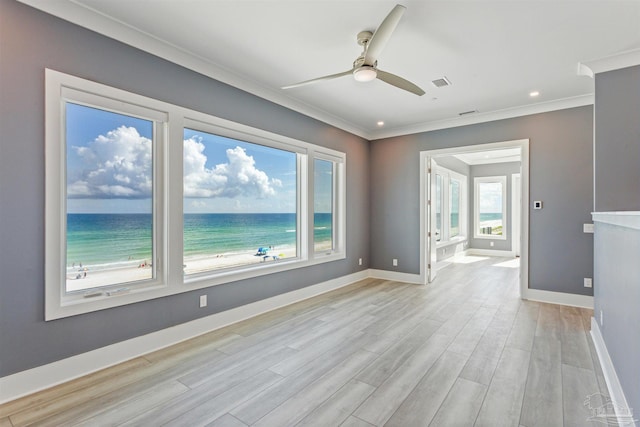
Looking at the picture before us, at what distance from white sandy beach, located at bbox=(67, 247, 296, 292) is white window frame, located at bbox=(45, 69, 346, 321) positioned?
2.7 inches

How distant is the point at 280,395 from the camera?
2.15 meters

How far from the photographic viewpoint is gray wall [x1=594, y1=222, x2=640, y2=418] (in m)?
1.62

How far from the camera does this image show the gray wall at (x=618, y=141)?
3.00 meters

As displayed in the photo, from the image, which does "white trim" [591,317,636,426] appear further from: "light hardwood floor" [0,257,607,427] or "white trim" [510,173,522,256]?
"white trim" [510,173,522,256]

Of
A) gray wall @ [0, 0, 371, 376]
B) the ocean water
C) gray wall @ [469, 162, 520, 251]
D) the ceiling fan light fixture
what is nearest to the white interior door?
the ocean water

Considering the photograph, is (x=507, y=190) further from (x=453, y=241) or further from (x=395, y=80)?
(x=395, y=80)

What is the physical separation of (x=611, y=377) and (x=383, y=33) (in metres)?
2.99

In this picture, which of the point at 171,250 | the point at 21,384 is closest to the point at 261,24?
the point at 171,250

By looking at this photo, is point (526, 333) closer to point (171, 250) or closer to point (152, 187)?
point (171, 250)

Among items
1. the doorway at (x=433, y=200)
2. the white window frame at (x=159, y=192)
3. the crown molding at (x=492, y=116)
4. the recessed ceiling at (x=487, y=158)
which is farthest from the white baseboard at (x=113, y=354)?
the recessed ceiling at (x=487, y=158)

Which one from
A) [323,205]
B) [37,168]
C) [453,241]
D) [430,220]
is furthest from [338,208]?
[453,241]

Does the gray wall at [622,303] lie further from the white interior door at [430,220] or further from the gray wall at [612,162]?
the white interior door at [430,220]

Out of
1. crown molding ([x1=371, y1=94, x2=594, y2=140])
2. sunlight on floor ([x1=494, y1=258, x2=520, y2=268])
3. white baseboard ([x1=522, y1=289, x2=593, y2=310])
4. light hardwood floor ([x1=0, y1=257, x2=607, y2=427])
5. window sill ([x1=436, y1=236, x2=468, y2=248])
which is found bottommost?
light hardwood floor ([x1=0, y1=257, x2=607, y2=427])

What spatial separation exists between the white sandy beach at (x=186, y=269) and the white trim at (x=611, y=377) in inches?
136
